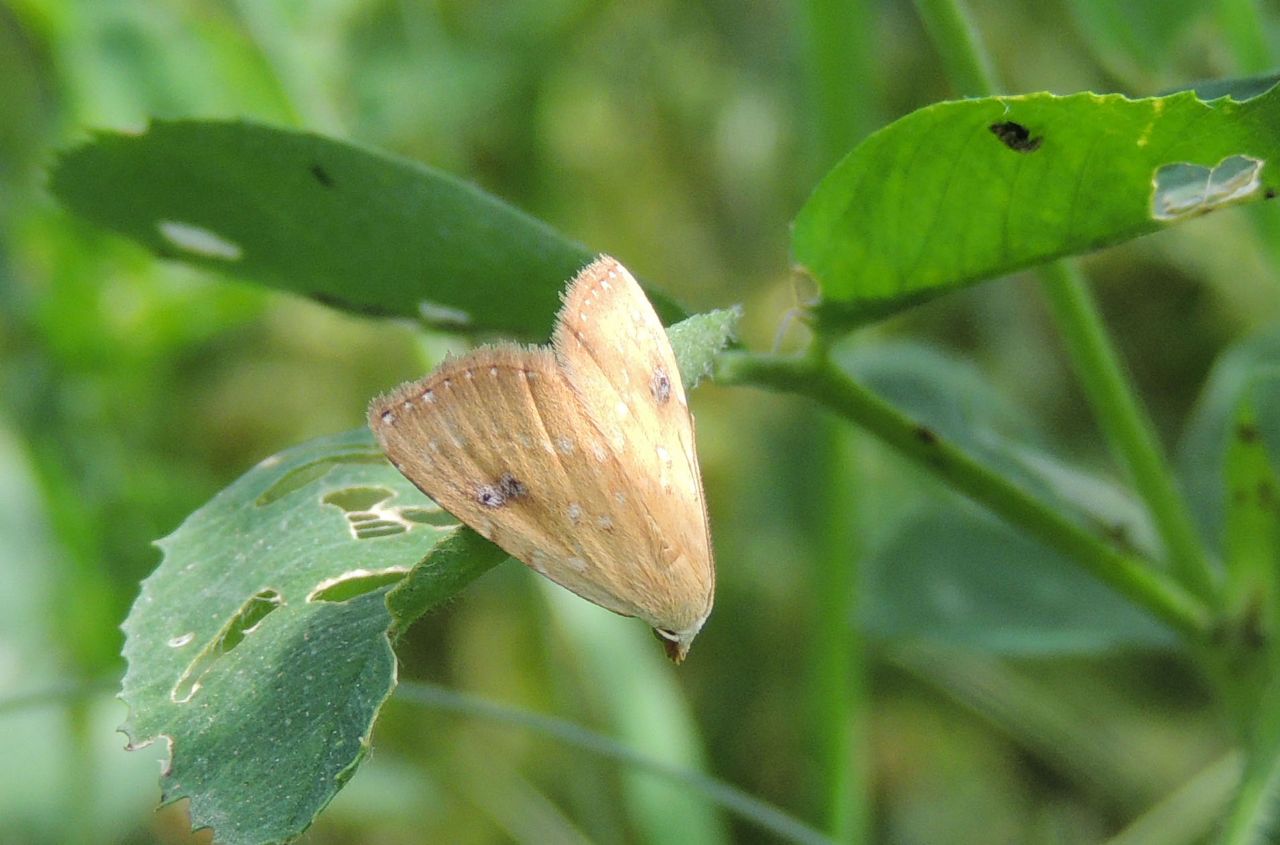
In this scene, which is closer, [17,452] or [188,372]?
[17,452]

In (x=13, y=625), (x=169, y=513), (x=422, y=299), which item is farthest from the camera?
(x=13, y=625)

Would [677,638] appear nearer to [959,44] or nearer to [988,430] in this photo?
[959,44]

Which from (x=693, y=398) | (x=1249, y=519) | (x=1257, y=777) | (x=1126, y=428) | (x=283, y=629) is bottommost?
(x=1257, y=777)

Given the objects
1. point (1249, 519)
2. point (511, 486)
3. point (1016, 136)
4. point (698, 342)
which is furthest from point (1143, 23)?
point (511, 486)

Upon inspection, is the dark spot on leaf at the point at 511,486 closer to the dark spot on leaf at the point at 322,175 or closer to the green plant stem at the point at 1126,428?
the dark spot on leaf at the point at 322,175

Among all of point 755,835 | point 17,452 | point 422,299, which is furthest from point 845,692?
point 17,452

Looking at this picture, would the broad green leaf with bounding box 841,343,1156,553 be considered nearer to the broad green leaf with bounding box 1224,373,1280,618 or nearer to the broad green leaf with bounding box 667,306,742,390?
the broad green leaf with bounding box 1224,373,1280,618

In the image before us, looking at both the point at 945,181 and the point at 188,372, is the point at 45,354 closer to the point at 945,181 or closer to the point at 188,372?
the point at 188,372
